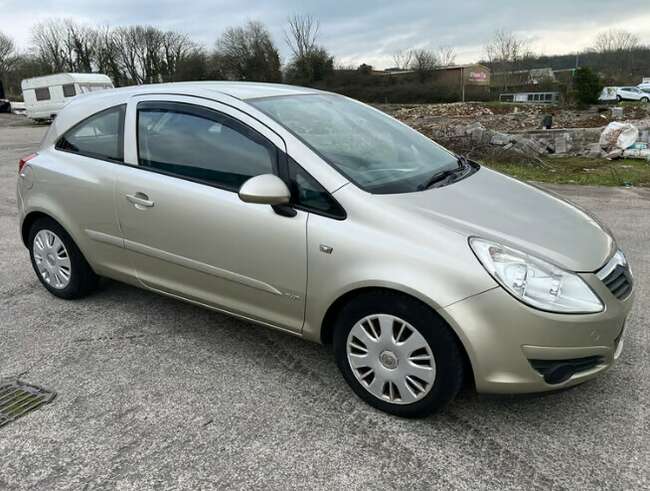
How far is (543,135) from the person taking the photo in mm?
14719

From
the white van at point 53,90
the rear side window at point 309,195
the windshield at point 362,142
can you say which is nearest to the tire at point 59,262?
the windshield at point 362,142

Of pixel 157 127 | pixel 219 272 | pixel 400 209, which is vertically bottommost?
pixel 219 272

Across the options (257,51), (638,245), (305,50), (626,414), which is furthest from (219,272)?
(305,50)

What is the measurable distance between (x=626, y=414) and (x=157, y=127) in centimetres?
310

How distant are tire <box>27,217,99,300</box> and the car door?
0.71 m

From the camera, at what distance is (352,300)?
271cm

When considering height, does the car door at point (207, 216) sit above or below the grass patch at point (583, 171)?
above

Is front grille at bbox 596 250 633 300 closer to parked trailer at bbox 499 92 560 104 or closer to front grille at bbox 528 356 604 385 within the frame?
front grille at bbox 528 356 604 385

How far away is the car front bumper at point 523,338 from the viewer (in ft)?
7.73

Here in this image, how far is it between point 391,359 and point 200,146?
5.45 feet

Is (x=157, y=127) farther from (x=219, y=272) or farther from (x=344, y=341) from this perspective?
(x=344, y=341)

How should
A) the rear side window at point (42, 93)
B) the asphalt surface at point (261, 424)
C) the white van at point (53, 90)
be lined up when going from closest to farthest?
the asphalt surface at point (261, 424) < the white van at point (53, 90) < the rear side window at point (42, 93)

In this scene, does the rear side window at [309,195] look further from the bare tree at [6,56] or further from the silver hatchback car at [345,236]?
the bare tree at [6,56]

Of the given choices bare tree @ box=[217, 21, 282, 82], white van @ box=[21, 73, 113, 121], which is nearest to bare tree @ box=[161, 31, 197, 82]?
bare tree @ box=[217, 21, 282, 82]
